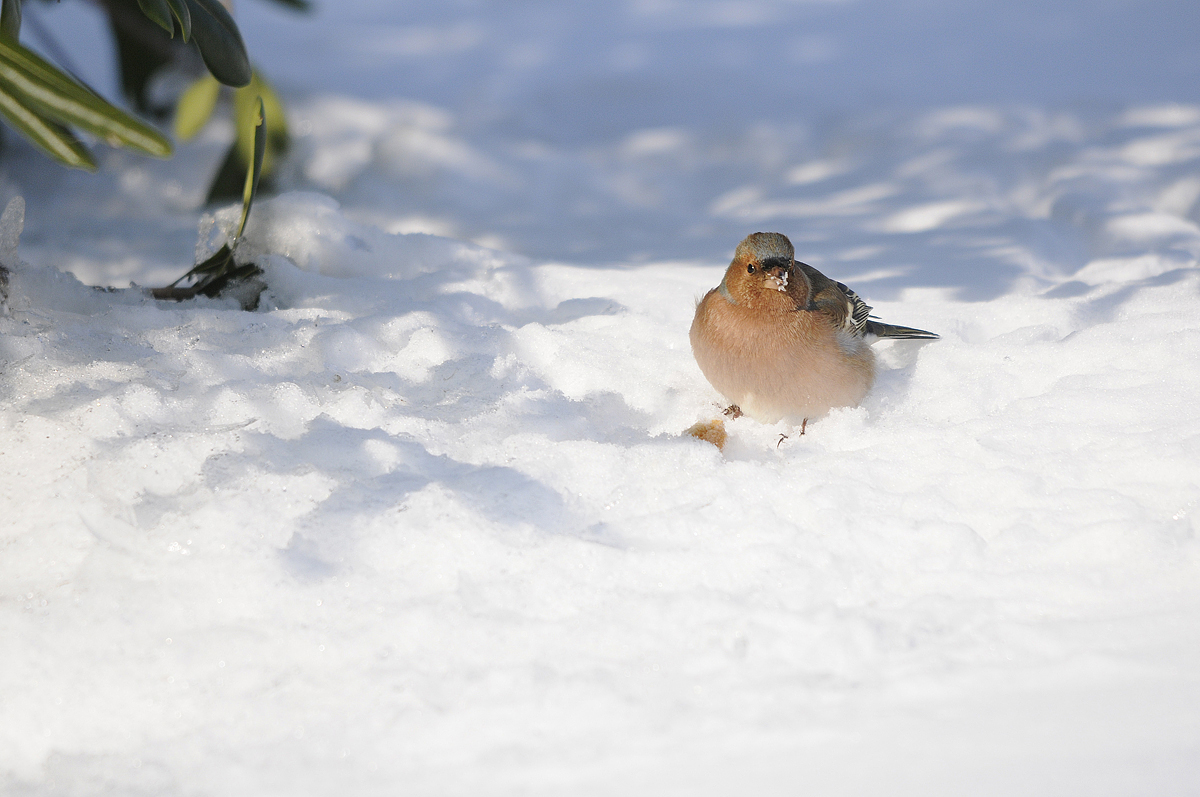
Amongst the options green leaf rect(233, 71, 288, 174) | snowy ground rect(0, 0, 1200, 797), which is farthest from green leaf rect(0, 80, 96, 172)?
green leaf rect(233, 71, 288, 174)

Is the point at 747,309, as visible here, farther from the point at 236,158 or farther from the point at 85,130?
the point at 236,158

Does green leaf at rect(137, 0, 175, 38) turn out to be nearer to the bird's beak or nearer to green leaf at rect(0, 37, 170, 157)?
green leaf at rect(0, 37, 170, 157)

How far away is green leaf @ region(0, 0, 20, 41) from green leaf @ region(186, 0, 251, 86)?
0.46 meters

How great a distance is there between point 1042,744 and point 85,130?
2.15m

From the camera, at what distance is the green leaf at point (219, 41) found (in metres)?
2.37

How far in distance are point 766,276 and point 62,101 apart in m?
1.73

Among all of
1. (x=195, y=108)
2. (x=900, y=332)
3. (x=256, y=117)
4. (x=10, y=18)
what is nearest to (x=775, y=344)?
(x=900, y=332)

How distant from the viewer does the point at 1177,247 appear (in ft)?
12.1

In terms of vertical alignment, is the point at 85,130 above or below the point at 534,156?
below

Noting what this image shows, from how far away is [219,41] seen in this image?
2.39 metres

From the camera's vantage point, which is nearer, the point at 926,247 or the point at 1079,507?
the point at 1079,507

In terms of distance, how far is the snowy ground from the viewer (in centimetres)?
133

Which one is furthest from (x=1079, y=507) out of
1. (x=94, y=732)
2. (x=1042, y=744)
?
(x=94, y=732)

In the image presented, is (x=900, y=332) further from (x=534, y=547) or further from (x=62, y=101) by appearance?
(x=62, y=101)
